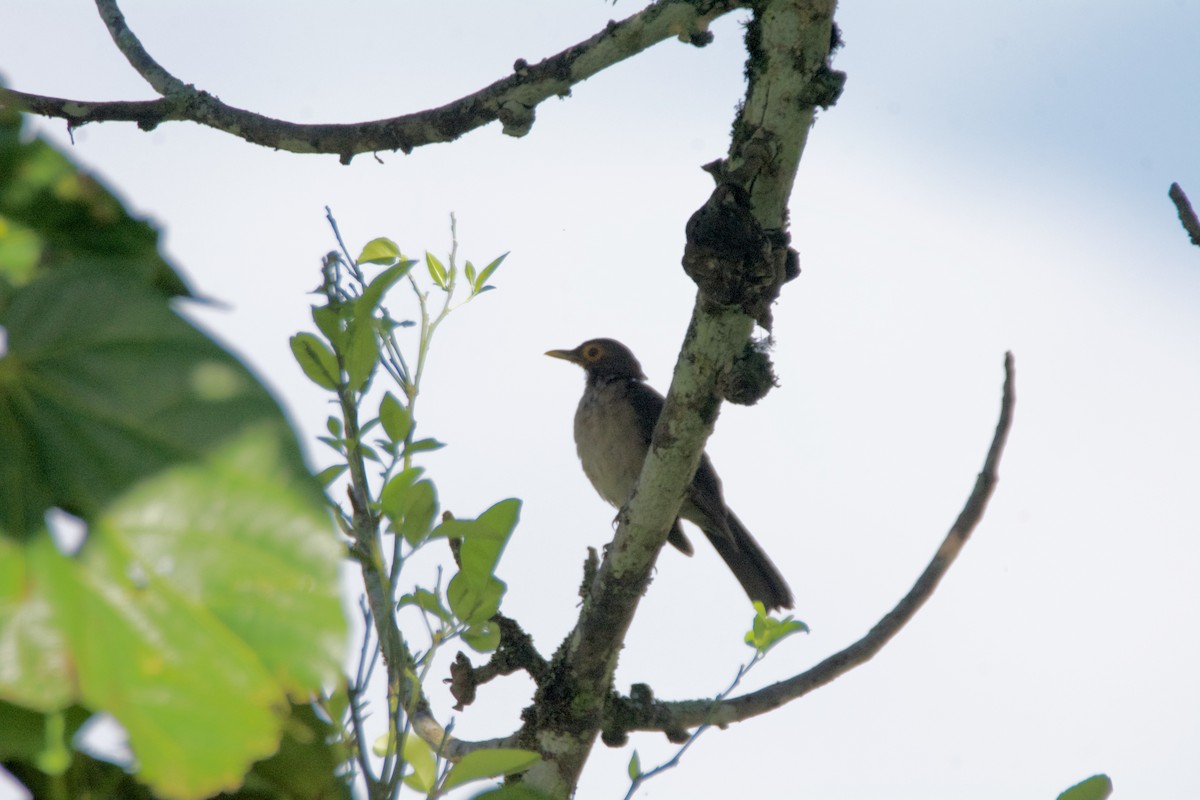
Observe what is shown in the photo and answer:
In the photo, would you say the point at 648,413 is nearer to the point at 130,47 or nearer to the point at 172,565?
the point at 130,47

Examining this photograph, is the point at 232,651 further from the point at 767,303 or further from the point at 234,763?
the point at 767,303

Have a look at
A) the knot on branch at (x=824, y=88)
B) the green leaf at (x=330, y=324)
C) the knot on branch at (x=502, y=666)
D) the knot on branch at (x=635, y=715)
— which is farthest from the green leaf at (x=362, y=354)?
the knot on branch at (x=635, y=715)

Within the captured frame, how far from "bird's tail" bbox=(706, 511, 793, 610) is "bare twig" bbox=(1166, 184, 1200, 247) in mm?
5091

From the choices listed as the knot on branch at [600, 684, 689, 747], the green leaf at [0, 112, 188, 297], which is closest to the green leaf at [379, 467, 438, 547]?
the green leaf at [0, 112, 188, 297]

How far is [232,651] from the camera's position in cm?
68

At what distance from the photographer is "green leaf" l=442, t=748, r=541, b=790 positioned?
1.72 metres

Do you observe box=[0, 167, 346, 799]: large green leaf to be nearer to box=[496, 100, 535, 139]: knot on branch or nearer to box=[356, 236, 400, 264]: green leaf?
box=[356, 236, 400, 264]: green leaf

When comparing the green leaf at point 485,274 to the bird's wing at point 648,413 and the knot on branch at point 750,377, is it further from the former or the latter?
the bird's wing at point 648,413

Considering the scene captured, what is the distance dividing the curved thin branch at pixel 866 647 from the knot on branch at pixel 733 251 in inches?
29.7

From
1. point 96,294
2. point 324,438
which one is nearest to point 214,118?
point 324,438

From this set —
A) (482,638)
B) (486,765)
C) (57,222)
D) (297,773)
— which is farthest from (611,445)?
(57,222)

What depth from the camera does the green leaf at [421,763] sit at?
2.09 m

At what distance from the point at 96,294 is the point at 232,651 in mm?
235

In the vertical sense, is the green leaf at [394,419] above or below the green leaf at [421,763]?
above
